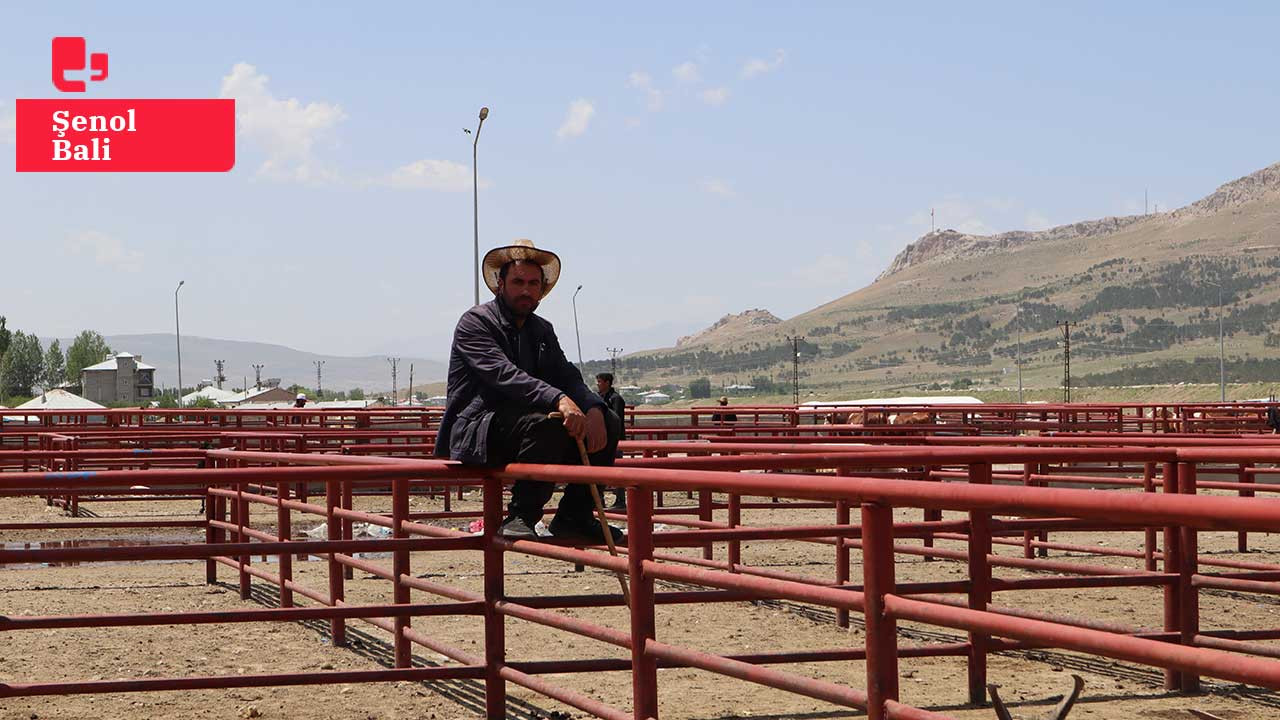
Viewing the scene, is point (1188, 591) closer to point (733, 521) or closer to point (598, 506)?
point (598, 506)

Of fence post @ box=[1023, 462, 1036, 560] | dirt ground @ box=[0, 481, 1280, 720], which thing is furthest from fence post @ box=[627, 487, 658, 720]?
fence post @ box=[1023, 462, 1036, 560]

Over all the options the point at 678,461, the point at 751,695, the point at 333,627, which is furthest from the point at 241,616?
the point at 333,627

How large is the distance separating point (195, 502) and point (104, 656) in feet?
38.9

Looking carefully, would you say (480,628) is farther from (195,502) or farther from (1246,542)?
(195,502)

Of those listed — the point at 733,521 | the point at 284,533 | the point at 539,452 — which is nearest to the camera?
the point at 539,452

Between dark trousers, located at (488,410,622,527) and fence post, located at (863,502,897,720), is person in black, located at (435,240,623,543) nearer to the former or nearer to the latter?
dark trousers, located at (488,410,622,527)

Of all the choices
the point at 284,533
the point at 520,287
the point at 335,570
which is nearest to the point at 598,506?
the point at 520,287

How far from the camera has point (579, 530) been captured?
6008 mm

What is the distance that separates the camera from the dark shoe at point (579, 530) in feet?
19.5

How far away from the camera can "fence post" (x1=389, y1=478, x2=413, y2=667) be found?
7352 mm

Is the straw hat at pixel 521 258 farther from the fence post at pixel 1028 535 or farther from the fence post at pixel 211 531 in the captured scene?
the fence post at pixel 211 531

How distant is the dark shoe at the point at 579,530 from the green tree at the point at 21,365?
134 m

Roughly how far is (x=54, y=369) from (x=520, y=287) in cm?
17447

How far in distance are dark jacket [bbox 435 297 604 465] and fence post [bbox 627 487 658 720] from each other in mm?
890
